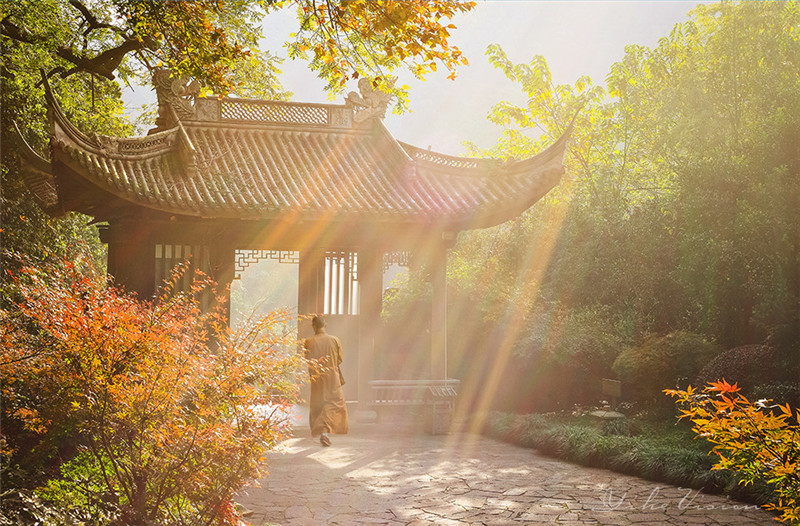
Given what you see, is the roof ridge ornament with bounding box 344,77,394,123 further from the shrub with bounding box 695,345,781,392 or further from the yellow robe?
the shrub with bounding box 695,345,781,392

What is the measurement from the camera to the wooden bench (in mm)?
10820

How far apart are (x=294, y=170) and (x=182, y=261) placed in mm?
2443

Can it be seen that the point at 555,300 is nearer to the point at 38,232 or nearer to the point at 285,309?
the point at 285,309

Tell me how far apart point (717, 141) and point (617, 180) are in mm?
4853

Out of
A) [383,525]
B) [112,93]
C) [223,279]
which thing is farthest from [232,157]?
[383,525]

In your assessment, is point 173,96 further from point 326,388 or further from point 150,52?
point 326,388

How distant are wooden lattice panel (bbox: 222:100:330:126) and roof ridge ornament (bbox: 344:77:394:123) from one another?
0.59 meters

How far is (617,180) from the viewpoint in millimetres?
17969

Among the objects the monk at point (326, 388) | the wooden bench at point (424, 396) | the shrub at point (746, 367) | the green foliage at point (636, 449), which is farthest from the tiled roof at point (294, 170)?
the shrub at point (746, 367)

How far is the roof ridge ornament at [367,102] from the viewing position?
1272 cm

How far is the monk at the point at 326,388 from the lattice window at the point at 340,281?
272 cm

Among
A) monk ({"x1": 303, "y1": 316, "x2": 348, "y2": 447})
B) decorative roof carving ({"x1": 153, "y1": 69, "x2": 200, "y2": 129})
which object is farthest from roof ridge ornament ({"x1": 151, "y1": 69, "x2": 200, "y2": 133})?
monk ({"x1": 303, "y1": 316, "x2": 348, "y2": 447})

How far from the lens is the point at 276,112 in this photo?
13047mm

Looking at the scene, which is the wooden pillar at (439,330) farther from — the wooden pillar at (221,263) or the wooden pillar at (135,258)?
the wooden pillar at (135,258)
